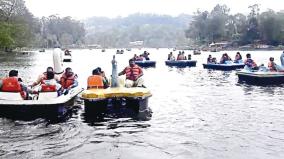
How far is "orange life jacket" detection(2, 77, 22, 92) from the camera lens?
15969 millimetres

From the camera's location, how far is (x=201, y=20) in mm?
175375

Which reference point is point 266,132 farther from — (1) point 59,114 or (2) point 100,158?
(1) point 59,114

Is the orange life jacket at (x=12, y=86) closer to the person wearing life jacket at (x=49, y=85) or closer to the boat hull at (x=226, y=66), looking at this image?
the person wearing life jacket at (x=49, y=85)

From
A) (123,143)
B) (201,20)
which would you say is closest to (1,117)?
(123,143)

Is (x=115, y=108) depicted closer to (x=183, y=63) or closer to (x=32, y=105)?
(x=32, y=105)

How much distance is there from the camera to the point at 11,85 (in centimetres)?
Answer: 1602

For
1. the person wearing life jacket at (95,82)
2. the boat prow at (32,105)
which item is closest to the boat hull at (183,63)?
the person wearing life jacket at (95,82)

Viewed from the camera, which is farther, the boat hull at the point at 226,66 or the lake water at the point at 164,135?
the boat hull at the point at 226,66

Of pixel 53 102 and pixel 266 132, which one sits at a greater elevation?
pixel 53 102

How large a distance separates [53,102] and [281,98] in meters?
13.0

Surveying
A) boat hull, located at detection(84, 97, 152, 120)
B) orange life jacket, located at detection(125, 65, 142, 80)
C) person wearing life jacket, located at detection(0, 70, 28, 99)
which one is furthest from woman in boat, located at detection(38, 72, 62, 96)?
orange life jacket, located at detection(125, 65, 142, 80)

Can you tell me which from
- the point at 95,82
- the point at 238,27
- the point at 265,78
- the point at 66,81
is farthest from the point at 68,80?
the point at 238,27

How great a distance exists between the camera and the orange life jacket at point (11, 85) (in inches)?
629

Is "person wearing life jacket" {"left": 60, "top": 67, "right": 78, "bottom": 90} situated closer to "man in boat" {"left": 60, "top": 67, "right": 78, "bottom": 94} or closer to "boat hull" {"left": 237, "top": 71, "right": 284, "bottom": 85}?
"man in boat" {"left": 60, "top": 67, "right": 78, "bottom": 94}
